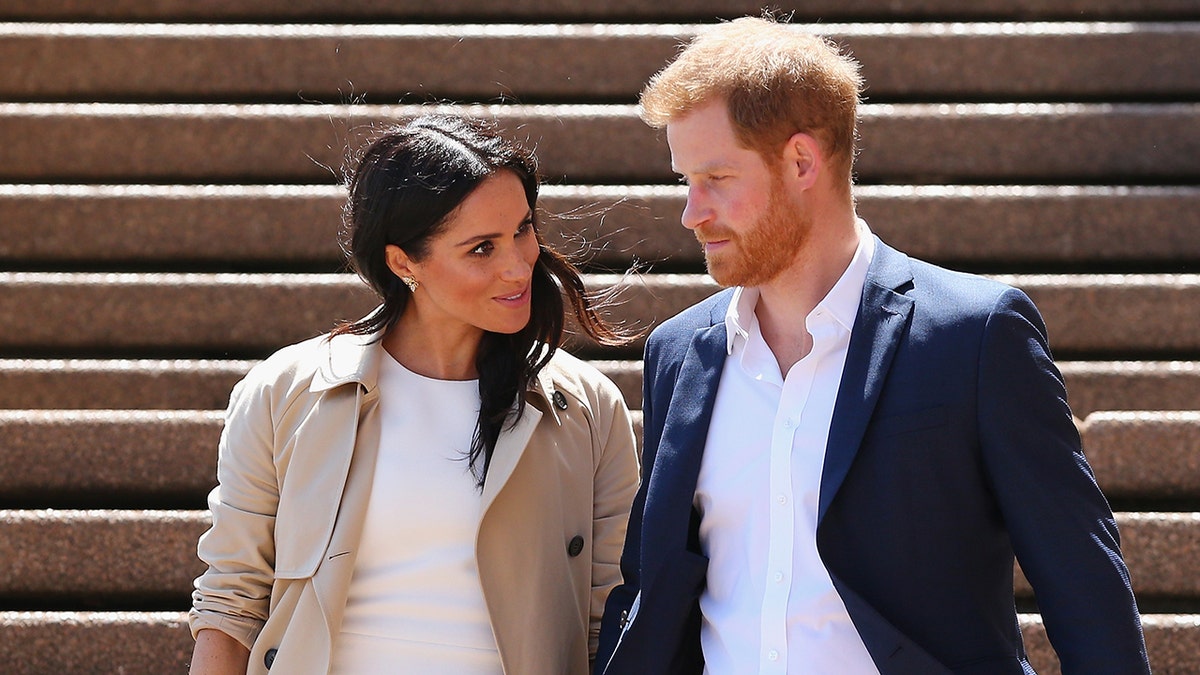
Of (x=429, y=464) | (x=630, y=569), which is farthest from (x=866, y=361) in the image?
(x=429, y=464)

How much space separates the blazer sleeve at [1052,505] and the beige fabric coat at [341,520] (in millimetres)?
906

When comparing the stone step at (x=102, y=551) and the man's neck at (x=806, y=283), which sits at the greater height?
the man's neck at (x=806, y=283)

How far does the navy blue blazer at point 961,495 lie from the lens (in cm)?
198

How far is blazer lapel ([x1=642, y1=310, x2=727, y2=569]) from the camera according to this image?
2.29 meters

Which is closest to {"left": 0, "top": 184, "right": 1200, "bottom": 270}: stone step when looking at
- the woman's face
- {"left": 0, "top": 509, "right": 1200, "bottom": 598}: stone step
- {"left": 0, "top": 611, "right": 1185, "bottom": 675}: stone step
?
{"left": 0, "top": 509, "right": 1200, "bottom": 598}: stone step

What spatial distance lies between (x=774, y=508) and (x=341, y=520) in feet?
2.75

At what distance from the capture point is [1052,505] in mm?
1981

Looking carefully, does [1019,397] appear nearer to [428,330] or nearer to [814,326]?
→ [814,326]

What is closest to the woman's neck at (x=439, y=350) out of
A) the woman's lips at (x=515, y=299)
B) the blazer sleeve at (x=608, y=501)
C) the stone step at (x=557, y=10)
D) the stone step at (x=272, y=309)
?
the woman's lips at (x=515, y=299)

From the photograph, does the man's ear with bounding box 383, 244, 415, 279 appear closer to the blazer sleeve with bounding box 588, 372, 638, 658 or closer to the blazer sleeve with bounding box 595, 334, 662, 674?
the blazer sleeve with bounding box 588, 372, 638, 658

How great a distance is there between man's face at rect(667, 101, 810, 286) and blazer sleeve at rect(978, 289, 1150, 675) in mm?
386

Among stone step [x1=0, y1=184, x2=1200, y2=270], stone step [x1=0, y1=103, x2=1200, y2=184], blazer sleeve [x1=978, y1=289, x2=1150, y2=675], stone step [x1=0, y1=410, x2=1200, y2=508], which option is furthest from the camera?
stone step [x1=0, y1=103, x2=1200, y2=184]

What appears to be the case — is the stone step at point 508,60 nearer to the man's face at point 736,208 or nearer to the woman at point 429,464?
the woman at point 429,464

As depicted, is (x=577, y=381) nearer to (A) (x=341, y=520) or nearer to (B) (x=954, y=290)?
(A) (x=341, y=520)
